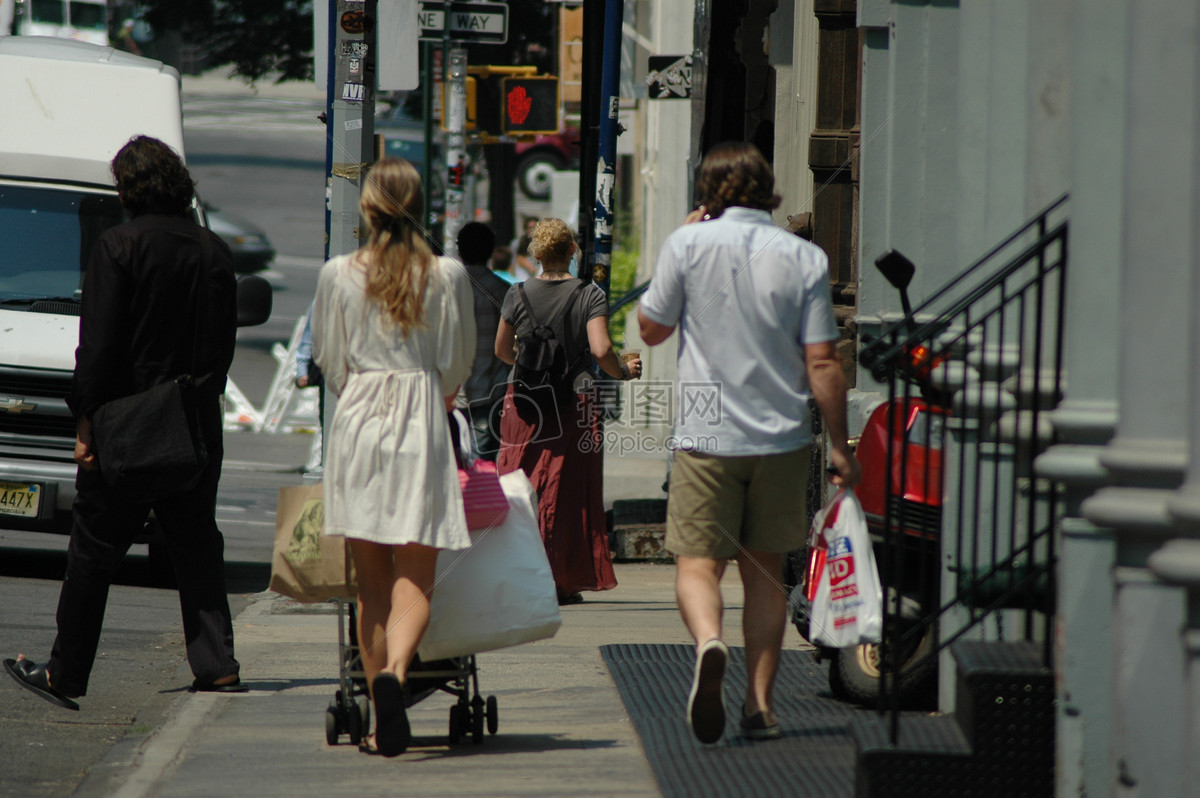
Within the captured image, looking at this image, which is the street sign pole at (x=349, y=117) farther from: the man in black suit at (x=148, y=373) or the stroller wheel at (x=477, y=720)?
the stroller wheel at (x=477, y=720)

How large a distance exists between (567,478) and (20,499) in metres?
3.19

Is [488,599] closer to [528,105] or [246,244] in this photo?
[528,105]

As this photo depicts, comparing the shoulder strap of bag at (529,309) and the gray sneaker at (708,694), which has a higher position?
the shoulder strap of bag at (529,309)

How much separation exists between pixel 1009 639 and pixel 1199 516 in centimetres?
215

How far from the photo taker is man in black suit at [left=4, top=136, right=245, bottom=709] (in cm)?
619

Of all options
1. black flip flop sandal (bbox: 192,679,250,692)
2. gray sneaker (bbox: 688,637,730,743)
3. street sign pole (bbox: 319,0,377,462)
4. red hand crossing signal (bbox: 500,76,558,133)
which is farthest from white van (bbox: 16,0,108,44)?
gray sneaker (bbox: 688,637,730,743)

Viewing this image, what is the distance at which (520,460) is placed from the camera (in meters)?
8.69

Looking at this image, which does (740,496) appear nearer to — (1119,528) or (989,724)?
(989,724)

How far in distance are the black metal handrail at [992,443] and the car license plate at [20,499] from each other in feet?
17.9

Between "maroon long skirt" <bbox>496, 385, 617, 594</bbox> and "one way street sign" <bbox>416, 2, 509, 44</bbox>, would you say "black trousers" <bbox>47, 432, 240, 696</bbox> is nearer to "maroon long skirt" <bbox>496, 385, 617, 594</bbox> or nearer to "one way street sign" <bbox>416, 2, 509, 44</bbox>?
"maroon long skirt" <bbox>496, 385, 617, 594</bbox>

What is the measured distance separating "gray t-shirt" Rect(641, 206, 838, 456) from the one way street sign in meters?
9.69

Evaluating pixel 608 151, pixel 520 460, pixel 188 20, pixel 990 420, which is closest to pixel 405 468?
pixel 990 420

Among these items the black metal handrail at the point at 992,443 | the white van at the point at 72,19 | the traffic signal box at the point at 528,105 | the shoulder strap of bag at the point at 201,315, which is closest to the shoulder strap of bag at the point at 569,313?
the shoulder strap of bag at the point at 201,315

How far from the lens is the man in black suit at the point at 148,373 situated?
6.19 m
